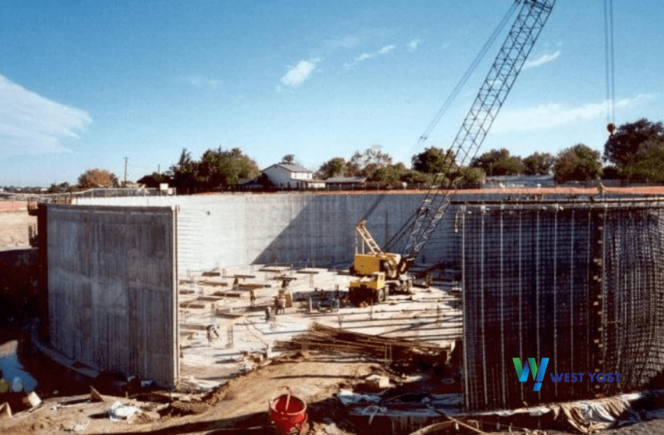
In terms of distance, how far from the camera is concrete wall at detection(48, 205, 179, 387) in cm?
1828

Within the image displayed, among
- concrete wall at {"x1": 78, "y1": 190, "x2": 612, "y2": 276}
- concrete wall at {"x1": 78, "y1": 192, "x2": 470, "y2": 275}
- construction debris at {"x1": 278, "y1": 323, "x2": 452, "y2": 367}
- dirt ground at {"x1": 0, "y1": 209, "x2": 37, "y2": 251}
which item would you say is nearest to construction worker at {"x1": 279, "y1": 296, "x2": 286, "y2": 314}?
construction debris at {"x1": 278, "y1": 323, "x2": 452, "y2": 367}

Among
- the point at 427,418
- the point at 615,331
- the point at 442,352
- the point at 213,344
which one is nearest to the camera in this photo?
the point at 427,418

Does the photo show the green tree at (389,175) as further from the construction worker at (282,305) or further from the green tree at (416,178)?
the construction worker at (282,305)

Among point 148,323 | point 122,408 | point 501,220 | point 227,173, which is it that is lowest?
point 122,408

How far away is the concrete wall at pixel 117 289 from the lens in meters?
18.3

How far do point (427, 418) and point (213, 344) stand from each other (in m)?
11.3

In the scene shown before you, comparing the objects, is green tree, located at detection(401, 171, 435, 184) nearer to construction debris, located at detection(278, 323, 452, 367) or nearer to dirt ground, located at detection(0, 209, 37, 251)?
dirt ground, located at detection(0, 209, 37, 251)

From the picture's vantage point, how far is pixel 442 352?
18484 mm

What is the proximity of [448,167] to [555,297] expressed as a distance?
29.7 m

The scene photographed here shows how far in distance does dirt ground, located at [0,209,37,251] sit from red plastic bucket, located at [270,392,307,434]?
3721 cm

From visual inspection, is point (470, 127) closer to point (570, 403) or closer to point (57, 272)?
point (570, 403)

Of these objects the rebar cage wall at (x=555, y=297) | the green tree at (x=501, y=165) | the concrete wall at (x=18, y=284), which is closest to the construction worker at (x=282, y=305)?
the rebar cage wall at (x=555, y=297)

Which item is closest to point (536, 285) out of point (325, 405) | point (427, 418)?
point (427, 418)

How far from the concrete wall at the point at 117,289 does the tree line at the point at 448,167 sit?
23.5 m
